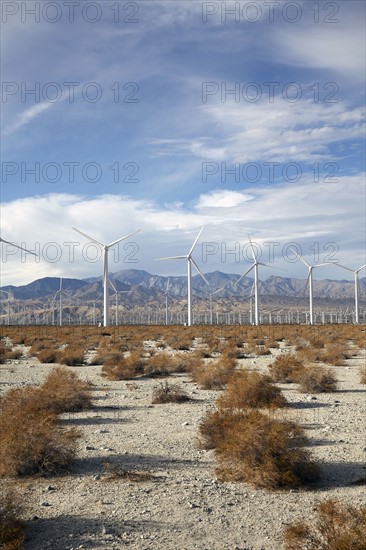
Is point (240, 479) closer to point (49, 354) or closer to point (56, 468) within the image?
point (56, 468)

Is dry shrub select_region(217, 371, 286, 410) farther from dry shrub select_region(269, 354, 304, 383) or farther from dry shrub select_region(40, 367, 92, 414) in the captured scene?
dry shrub select_region(269, 354, 304, 383)

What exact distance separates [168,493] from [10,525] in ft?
11.6

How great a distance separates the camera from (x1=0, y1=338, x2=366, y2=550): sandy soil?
9.27 meters

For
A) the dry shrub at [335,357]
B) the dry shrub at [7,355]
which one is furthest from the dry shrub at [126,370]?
the dry shrub at [335,357]

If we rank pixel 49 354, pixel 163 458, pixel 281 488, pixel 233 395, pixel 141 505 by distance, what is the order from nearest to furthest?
pixel 141 505 → pixel 281 488 → pixel 163 458 → pixel 233 395 → pixel 49 354

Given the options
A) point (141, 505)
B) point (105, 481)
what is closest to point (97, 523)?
point (141, 505)

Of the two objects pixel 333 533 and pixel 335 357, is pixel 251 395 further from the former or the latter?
pixel 335 357

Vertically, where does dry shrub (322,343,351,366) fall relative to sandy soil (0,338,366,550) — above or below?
above

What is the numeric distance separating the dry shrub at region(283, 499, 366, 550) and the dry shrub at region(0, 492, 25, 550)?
3.85 meters

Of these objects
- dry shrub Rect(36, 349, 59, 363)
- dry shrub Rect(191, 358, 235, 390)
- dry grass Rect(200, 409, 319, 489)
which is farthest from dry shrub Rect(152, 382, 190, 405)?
dry shrub Rect(36, 349, 59, 363)

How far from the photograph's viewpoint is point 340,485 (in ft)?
38.5

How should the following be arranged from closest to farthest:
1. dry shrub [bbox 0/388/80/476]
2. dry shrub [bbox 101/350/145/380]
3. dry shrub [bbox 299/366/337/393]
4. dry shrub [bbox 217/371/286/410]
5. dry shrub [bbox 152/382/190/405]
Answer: dry shrub [bbox 0/388/80/476] → dry shrub [bbox 217/371/286/410] → dry shrub [bbox 152/382/190/405] → dry shrub [bbox 299/366/337/393] → dry shrub [bbox 101/350/145/380]

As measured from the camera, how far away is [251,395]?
19.2 meters

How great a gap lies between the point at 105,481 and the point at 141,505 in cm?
166
